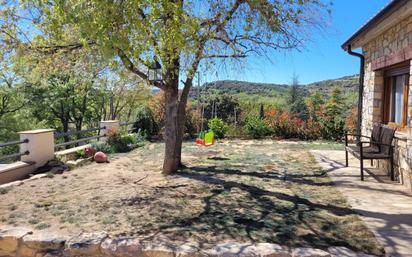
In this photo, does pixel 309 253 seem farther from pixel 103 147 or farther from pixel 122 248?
pixel 103 147

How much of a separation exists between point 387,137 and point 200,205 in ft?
11.5

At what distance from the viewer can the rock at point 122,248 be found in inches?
120

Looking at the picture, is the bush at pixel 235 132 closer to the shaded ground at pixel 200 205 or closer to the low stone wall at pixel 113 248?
the shaded ground at pixel 200 205

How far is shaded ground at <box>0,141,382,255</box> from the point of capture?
344 centimetres

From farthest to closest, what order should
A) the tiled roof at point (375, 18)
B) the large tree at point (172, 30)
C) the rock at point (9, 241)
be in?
1. the tiled roof at point (375, 18)
2. the large tree at point (172, 30)
3. the rock at point (9, 241)

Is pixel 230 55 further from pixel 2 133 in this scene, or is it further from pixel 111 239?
pixel 2 133

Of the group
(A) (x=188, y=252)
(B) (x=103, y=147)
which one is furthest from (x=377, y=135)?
(B) (x=103, y=147)

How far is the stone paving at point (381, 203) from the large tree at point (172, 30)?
249 cm

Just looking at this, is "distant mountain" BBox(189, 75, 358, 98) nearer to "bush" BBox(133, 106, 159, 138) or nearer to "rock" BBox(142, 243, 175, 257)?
"bush" BBox(133, 106, 159, 138)

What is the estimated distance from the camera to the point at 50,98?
804 inches

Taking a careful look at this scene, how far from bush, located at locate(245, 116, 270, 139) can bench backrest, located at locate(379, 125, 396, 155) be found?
6196mm

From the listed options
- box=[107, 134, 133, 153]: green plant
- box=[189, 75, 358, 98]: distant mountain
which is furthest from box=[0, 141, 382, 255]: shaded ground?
box=[189, 75, 358, 98]: distant mountain

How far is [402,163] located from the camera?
17.4ft

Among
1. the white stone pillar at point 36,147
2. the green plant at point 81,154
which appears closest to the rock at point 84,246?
the white stone pillar at point 36,147
